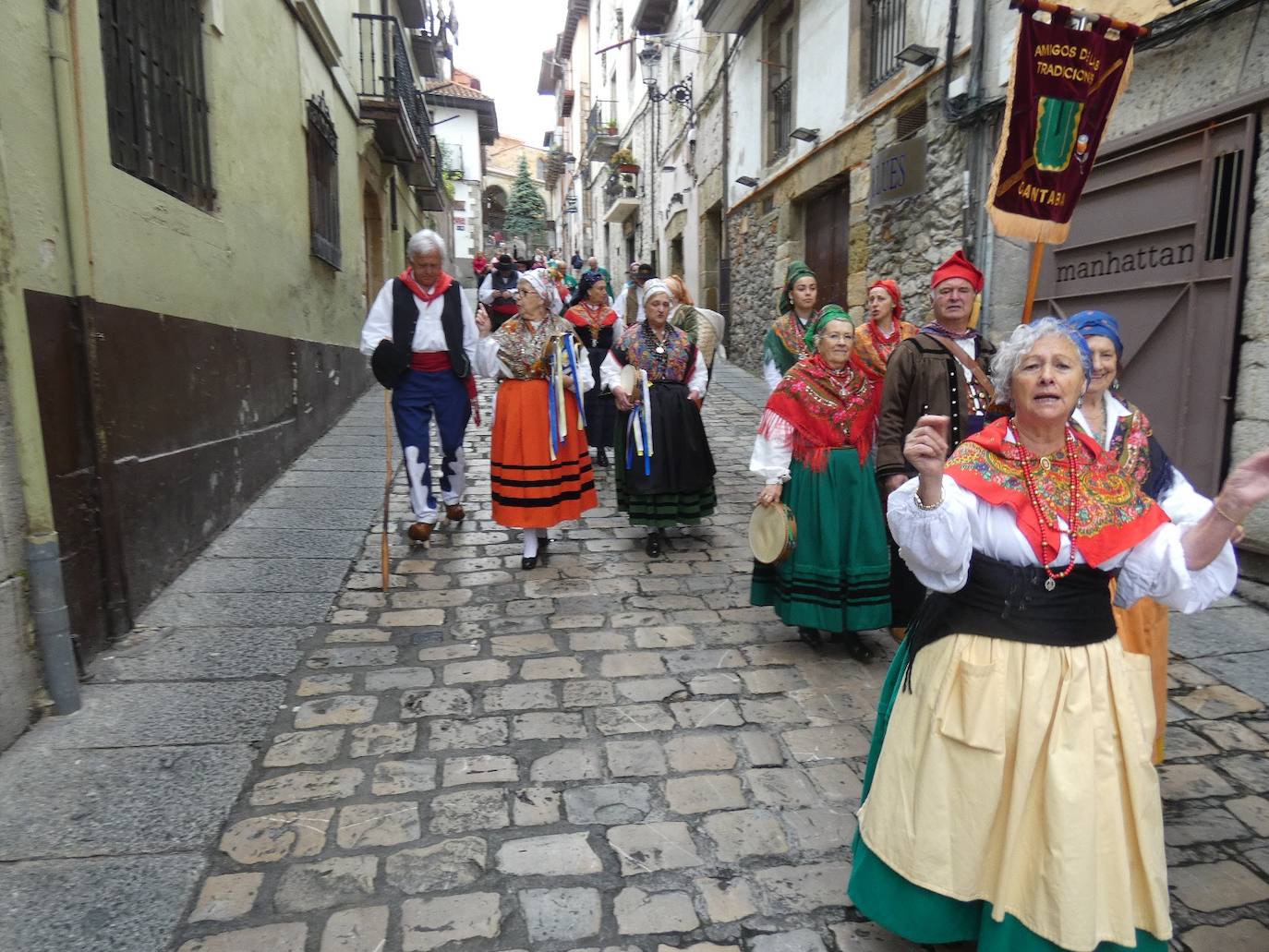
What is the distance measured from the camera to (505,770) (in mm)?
2854

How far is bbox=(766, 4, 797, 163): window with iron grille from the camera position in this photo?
11.6 m

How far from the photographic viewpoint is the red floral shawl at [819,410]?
3.86m

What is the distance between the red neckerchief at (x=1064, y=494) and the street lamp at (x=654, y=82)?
53.5ft

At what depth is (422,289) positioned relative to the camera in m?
5.49

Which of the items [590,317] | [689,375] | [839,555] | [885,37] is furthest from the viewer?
[885,37]

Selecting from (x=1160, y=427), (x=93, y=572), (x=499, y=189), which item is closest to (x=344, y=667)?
(x=93, y=572)

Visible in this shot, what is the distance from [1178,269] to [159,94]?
602 centimetres

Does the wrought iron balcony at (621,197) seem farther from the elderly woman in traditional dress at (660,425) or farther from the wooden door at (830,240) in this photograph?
the elderly woman in traditional dress at (660,425)

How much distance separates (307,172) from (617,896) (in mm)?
7623

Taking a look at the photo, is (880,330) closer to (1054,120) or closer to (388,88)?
(1054,120)

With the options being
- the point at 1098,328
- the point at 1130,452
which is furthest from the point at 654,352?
the point at 1130,452

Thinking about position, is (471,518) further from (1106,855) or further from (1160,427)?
(1106,855)

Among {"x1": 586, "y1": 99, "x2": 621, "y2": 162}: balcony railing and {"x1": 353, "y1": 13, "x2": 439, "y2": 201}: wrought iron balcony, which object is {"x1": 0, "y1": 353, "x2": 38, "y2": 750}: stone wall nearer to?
{"x1": 353, "y1": 13, "x2": 439, "y2": 201}: wrought iron balcony

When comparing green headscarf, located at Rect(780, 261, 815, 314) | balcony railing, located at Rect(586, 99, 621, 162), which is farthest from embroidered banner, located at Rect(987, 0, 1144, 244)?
balcony railing, located at Rect(586, 99, 621, 162)
